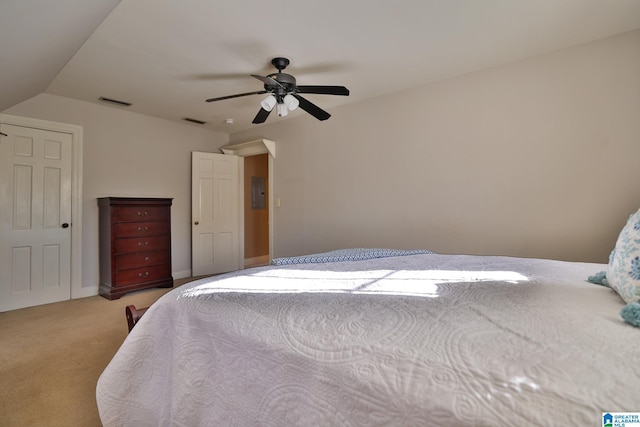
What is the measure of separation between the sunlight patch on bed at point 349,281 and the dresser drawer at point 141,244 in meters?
3.14

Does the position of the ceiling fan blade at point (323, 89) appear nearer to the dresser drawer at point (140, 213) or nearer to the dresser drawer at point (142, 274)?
the dresser drawer at point (140, 213)

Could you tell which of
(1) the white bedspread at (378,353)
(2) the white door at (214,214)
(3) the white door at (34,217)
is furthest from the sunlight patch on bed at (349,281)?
(2) the white door at (214,214)

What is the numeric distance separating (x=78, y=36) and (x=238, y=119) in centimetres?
234

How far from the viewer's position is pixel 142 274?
3992 mm

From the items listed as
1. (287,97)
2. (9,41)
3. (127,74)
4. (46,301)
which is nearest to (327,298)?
(287,97)

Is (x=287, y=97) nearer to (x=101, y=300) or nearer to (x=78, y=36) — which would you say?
(x=78, y=36)

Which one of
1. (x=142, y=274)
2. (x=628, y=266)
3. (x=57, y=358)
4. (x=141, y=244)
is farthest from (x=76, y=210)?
(x=628, y=266)

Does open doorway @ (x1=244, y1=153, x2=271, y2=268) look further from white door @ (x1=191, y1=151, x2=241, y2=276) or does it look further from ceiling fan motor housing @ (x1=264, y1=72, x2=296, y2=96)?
ceiling fan motor housing @ (x1=264, y1=72, x2=296, y2=96)

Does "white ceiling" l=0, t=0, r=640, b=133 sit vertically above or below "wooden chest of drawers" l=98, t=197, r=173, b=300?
above

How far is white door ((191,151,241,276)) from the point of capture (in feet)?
15.7

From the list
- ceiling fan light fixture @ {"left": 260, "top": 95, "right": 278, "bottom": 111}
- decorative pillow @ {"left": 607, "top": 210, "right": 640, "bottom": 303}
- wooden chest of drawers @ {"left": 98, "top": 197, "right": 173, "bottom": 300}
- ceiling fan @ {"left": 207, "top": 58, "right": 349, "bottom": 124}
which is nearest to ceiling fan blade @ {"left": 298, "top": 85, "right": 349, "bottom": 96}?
ceiling fan @ {"left": 207, "top": 58, "right": 349, "bottom": 124}

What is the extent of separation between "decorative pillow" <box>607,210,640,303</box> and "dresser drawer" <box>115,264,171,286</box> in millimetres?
4409

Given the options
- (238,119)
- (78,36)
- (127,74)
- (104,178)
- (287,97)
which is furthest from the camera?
(238,119)

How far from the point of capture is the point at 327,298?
3.36 feet
